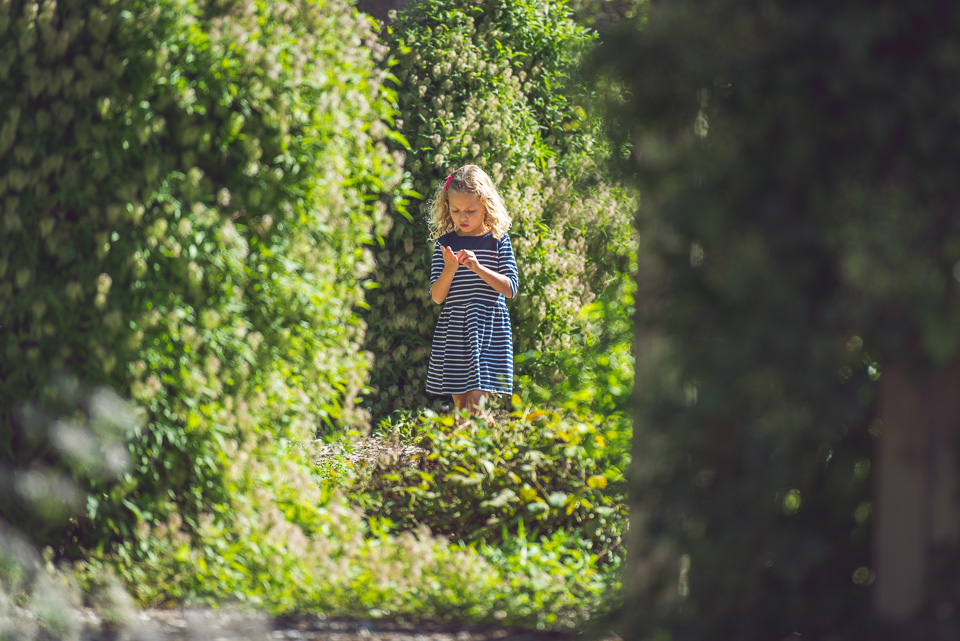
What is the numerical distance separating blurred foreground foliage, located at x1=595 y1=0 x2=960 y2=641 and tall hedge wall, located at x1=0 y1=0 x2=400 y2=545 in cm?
141

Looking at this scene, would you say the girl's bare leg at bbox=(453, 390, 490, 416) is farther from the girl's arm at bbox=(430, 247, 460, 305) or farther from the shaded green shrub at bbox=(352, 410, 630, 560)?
the shaded green shrub at bbox=(352, 410, 630, 560)

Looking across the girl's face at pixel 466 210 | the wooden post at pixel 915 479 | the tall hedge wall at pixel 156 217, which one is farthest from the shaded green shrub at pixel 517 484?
the wooden post at pixel 915 479

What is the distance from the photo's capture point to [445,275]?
4.82m

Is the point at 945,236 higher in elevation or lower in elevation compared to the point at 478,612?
higher

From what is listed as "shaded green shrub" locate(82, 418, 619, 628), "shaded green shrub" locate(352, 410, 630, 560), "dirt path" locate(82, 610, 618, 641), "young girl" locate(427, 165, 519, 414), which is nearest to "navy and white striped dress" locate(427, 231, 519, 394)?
"young girl" locate(427, 165, 519, 414)

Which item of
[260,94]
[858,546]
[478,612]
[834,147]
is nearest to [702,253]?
[834,147]

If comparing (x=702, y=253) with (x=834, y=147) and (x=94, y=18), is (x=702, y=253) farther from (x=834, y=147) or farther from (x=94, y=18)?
(x=94, y=18)

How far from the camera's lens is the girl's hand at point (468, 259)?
4.70 m

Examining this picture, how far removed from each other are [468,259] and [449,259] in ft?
0.34

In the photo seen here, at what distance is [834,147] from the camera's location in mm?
1895

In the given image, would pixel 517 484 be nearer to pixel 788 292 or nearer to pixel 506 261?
pixel 506 261

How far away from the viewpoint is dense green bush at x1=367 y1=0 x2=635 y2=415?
6.11m

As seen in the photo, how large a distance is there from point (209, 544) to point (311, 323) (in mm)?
831

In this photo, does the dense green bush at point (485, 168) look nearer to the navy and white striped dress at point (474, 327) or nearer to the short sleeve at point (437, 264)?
the navy and white striped dress at point (474, 327)
